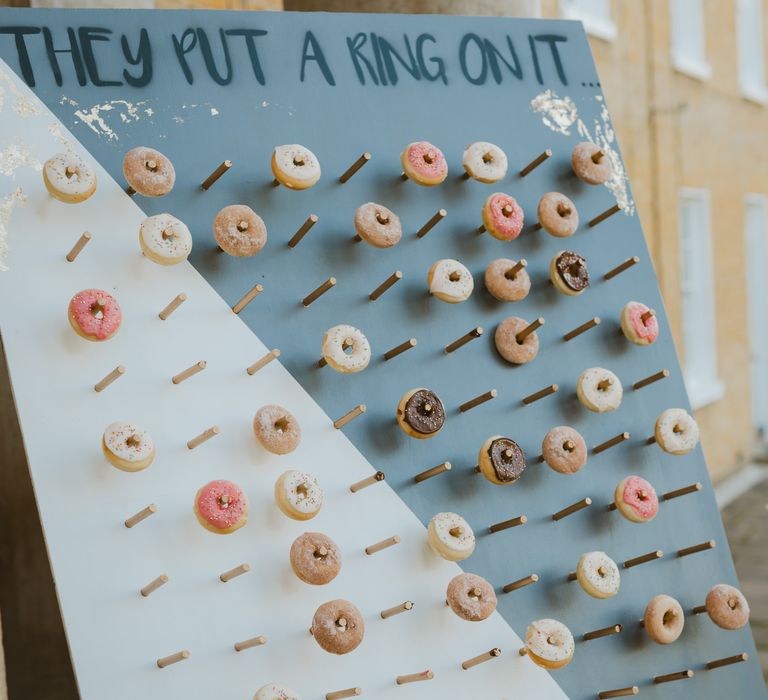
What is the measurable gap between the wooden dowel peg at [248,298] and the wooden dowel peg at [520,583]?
584 millimetres

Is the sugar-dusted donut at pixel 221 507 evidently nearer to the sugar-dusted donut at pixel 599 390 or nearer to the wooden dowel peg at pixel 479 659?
the wooden dowel peg at pixel 479 659

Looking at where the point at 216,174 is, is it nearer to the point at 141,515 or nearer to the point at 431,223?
the point at 431,223

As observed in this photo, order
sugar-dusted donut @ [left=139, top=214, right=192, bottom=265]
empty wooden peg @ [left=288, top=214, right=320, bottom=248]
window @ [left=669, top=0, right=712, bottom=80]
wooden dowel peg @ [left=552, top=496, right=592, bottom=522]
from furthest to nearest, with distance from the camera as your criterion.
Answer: window @ [left=669, top=0, right=712, bottom=80] < wooden dowel peg @ [left=552, top=496, right=592, bottom=522] < empty wooden peg @ [left=288, top=214, right=320, bottom=248] < sugar-dusted donut @ [left=139, top=214, right=192, bottom=265]

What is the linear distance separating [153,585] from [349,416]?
36cm

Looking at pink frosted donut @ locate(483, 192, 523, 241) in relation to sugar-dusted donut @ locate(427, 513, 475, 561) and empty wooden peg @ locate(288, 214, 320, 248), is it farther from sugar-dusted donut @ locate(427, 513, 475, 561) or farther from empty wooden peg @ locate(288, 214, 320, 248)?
sugar-dusted donut @ locate(427, 513, 475, 561)

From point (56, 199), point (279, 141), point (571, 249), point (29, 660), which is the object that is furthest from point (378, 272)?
point (29, 660)

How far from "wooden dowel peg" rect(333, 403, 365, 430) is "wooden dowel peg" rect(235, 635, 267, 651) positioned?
1.05 ft

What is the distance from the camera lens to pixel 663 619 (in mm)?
1466

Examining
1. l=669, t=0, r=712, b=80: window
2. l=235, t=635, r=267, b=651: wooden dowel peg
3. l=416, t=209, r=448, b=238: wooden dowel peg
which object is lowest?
l=235, t=635, r=267, b=651: wooden dowel peg

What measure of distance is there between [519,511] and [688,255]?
6165mm

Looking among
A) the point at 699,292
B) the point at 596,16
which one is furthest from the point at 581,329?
the point at 699,292

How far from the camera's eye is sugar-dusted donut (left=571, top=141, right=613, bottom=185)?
162 centimetres

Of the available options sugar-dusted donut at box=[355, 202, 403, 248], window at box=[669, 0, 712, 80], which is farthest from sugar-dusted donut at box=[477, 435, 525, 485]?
window at box=[669, 0, 712, 80]

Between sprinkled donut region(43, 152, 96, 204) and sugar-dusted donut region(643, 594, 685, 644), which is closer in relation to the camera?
sprinkled donut region(43, 152, 96, 204)
